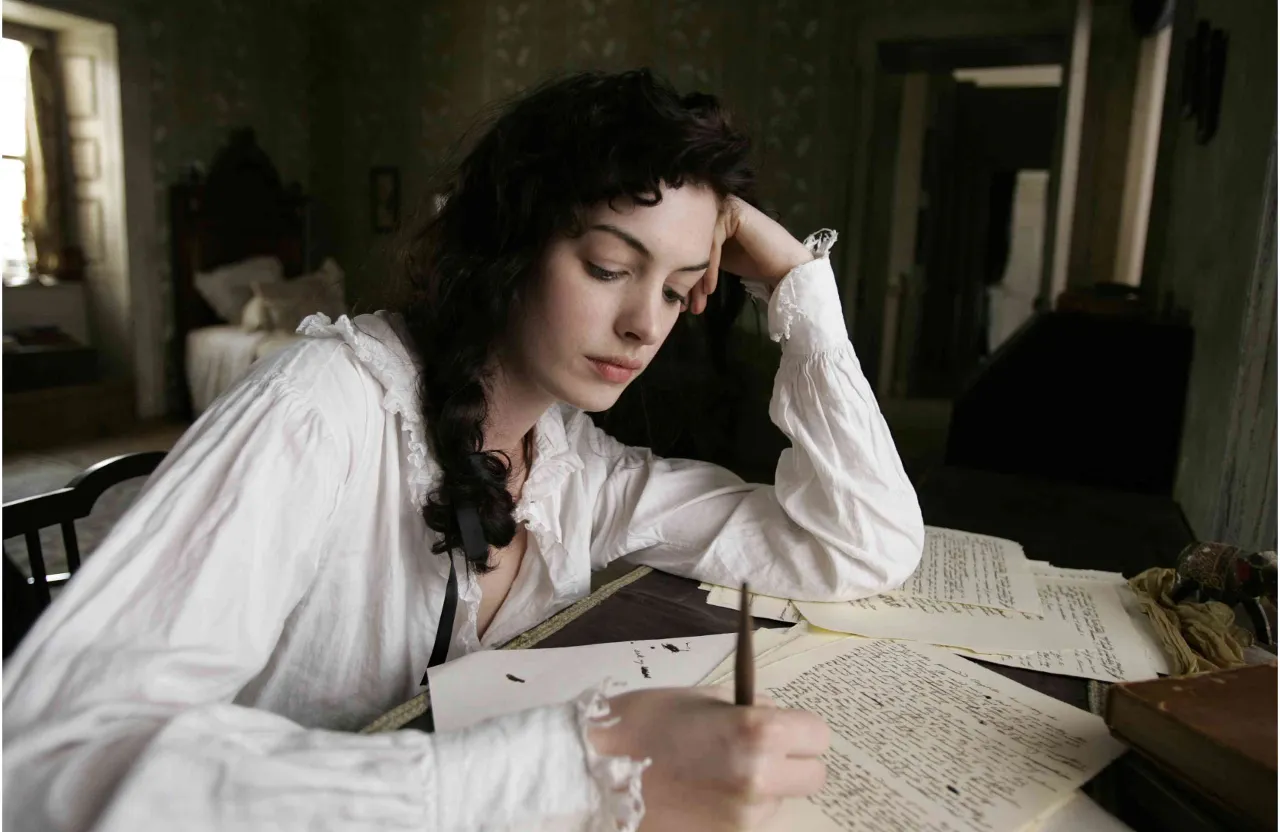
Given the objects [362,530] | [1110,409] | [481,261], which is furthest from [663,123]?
[1110,409]

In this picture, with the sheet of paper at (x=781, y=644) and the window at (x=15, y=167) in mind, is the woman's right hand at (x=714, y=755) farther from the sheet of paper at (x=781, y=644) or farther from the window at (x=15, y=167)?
the window at (x=15, y=167)

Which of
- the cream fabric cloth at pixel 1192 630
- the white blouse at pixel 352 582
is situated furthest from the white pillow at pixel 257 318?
the cream fabric cloth at pixel 1192 630

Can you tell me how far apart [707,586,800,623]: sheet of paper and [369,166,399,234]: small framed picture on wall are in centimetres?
605

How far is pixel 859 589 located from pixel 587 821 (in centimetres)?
60

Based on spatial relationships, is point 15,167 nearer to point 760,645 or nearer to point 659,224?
point 659,224

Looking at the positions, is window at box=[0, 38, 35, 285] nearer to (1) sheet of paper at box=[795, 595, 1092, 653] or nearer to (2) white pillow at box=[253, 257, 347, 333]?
(2) white pillow at box=[253, 257, 347, 333]

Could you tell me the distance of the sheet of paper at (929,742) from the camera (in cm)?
65

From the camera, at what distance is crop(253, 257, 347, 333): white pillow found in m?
5.59

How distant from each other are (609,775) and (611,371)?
0.51 meters

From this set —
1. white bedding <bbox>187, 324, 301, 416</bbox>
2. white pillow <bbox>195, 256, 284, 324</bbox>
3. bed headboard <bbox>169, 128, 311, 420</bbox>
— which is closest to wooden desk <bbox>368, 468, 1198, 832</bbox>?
white bedding <bbox>187, 324, 301, 416</bbox>

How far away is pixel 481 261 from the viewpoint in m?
1.01

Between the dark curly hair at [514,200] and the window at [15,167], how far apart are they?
5208mm

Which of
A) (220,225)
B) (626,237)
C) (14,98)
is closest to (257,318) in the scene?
(220,225)

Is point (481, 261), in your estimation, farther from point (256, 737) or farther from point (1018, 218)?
point (1018, 218)
